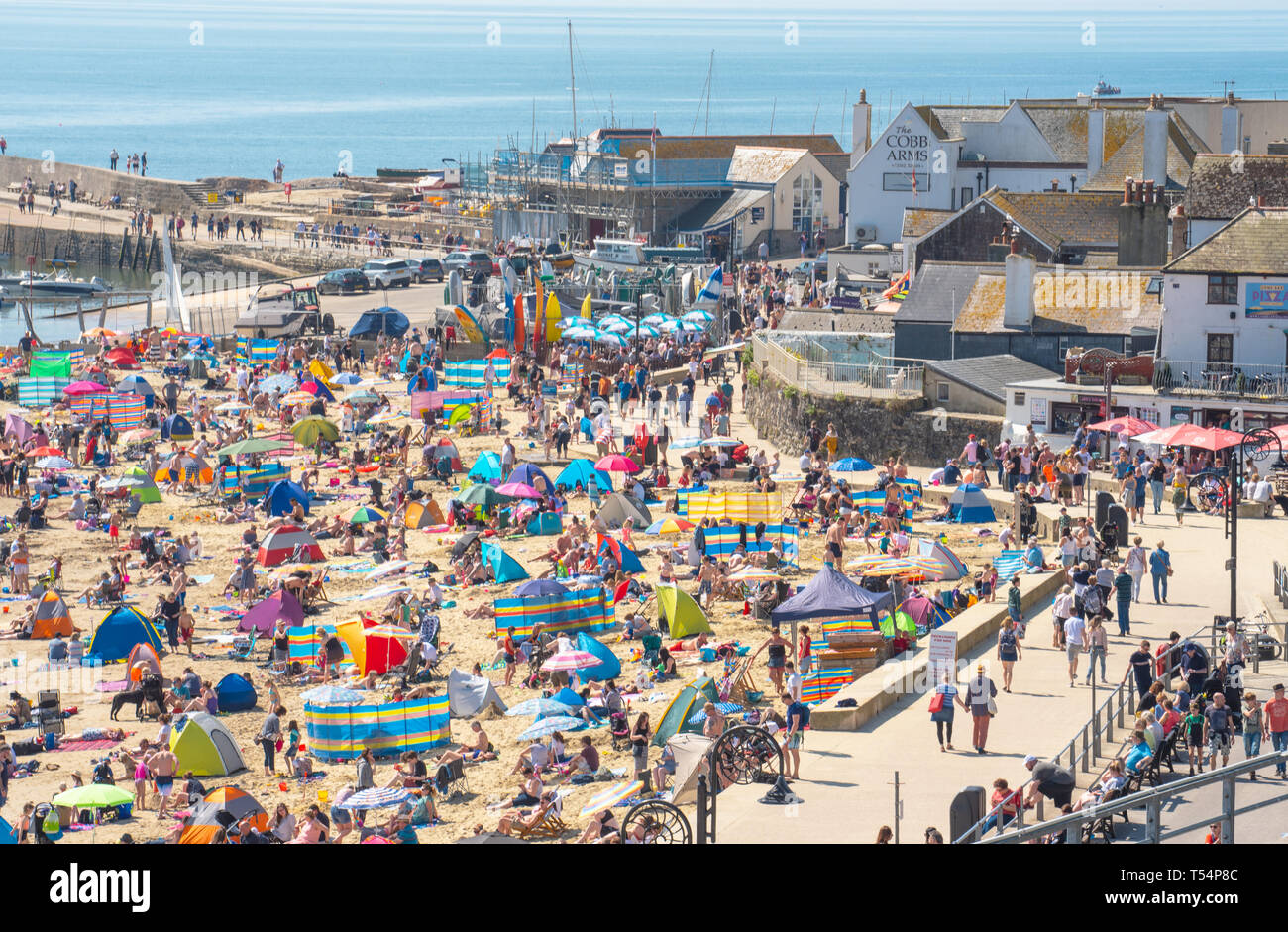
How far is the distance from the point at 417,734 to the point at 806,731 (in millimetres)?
4698

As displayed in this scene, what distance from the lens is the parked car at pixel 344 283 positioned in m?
62.9

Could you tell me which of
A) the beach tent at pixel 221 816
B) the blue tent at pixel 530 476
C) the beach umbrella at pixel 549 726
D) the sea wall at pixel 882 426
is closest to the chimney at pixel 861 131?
the sea wall at pixel 882 426

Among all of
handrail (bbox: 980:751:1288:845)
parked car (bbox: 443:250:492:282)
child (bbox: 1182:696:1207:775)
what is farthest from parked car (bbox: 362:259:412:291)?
handrail (bbox: 980:751:1288:845)

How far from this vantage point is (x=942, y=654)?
1977 cm

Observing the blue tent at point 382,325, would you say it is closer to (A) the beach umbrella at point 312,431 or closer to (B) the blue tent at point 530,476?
(A) the beach umbrella at point 312,431

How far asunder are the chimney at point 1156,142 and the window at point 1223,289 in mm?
14552

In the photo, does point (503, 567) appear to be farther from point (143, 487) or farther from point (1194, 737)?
point (1194, 737)

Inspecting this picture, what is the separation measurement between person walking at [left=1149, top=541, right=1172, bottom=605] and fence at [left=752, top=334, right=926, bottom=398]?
12941mm

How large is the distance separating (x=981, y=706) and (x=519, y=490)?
1519 centimetres

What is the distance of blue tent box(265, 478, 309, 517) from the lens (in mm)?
33000

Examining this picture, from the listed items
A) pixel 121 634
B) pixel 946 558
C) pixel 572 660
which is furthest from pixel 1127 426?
pixel 121 634

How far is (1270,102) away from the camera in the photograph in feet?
Result: 207

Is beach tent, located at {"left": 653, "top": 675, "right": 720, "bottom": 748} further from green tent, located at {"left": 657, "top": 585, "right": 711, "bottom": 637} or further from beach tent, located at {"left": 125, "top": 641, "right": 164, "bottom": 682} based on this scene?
beach tent, located at {"left": 125, "top": 641, "right": 164, "bottom": 682}
